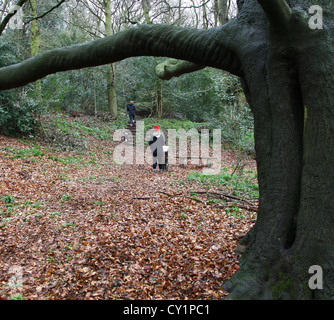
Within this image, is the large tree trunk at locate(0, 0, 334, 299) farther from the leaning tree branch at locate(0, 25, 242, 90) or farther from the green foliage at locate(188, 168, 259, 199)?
the green foliage at locate(188, 168, 259, 199)

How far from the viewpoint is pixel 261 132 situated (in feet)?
11.0

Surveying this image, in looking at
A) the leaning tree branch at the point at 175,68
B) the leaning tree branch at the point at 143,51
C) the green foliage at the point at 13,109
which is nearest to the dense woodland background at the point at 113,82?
the green foliage at the point at 13,109

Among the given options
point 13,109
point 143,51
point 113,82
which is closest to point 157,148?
point 13,109

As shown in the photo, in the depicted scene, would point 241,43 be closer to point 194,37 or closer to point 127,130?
point 194,37

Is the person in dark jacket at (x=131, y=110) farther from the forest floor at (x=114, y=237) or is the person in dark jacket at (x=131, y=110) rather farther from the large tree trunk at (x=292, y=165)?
the large tree trunk at (x=292, y=165)

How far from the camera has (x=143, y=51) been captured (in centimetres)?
389

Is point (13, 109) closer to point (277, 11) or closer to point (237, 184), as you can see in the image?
point (237, 184)

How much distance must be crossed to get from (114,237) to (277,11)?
13.5 ft

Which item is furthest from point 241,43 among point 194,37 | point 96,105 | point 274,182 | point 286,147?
point 96,105

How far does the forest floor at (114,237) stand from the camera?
11.8 ft

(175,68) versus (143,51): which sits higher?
(175,68)

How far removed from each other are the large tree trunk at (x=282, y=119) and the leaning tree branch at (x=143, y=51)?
0.01 meters
